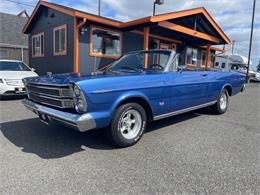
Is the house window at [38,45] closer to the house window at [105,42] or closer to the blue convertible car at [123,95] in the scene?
the house window at [105,42]

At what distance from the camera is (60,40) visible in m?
11.3

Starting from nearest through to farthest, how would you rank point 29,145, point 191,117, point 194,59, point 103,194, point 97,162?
point 103,194, point 97,162, point 29,145, point 191,117, point 194,59

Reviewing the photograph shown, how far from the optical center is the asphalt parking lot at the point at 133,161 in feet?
7.89

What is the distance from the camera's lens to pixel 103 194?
2254 millimetres

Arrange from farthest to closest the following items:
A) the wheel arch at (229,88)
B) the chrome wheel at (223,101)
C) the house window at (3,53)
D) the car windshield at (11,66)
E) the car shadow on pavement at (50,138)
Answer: the house window at (3,53)
the car windshield at (11,66)
the wheel arch at (229,88)
the chrome wheel at (223,101)
the car shadow on pavement at (50,138)

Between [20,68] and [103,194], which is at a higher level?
[20,68]

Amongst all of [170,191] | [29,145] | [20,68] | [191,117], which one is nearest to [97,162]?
[170,191]

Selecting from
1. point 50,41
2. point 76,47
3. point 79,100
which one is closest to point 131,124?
point 79,100

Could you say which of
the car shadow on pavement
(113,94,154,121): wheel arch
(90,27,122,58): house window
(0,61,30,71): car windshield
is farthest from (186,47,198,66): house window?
(113,94,154,121): wheel arch

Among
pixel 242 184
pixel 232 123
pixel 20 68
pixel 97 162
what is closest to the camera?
pixel 242 184

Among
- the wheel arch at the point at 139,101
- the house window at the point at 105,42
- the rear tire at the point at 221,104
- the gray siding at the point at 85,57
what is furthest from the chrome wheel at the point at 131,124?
the house window at the point at 105,42

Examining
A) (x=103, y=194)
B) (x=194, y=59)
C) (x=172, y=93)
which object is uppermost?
(x=194, y=59)

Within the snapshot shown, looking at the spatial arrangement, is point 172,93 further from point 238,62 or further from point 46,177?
point 238,62

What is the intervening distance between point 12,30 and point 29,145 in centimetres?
2562
